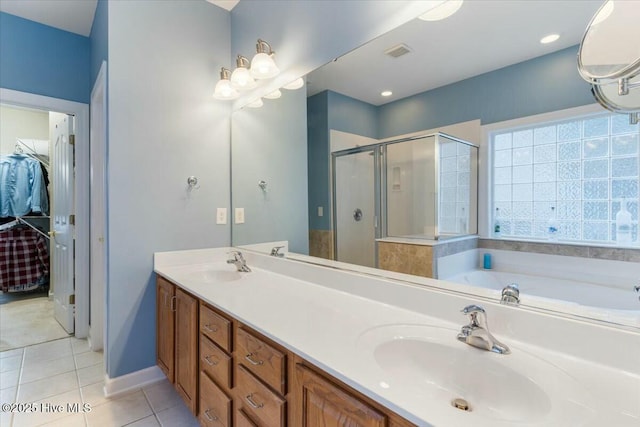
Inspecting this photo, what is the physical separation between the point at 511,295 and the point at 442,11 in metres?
1.02

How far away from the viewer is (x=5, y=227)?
3938 mm

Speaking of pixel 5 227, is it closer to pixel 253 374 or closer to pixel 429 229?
pixel 253 374

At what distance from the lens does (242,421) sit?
3.72 ft

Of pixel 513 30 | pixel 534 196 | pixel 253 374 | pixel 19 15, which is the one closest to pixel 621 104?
pixel 534 196

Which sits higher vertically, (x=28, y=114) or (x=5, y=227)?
(x=28, y=114)

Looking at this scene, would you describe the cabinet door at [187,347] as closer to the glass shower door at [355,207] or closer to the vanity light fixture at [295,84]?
the glass shower door at [355,207]

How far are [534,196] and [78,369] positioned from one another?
2.97 meters

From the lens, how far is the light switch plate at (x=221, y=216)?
2.32m

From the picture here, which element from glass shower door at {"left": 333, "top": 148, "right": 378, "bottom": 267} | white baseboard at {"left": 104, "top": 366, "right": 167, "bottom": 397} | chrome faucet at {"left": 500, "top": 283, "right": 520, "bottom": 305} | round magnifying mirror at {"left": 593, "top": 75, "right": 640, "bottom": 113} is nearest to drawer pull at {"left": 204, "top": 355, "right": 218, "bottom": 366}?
glass shower door at {"left": 333, "top": 148, "right": 378, "bottom": 267}

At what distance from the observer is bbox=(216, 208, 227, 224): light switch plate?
7.61 feet

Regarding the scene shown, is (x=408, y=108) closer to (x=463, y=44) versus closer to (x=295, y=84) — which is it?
(x=463, y=44)

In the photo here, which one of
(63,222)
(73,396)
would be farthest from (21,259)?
(73,396)

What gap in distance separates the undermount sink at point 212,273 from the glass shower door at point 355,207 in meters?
0.74

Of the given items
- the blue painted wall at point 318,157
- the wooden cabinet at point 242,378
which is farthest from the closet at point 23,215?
the blue painted wall at point 318,157
